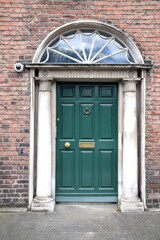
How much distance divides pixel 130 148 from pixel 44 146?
154cm

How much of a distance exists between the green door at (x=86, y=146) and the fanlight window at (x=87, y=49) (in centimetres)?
64

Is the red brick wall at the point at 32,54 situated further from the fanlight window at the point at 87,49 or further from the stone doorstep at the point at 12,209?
the fanlight window at the point at 87,49

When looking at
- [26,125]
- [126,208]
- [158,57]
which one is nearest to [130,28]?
[158,57]

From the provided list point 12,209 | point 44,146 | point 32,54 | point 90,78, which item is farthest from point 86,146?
point 32,54

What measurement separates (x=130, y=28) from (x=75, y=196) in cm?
329

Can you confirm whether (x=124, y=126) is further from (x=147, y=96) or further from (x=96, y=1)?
(x=96, y=1)

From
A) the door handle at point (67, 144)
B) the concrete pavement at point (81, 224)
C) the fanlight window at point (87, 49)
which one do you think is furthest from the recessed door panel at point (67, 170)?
the fanlight window at point (87, 49)

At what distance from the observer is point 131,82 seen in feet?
14.8

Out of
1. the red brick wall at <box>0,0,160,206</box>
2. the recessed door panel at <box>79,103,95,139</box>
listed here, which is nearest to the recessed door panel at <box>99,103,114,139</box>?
the recessed door panel at <box>79,103,95,139</box>

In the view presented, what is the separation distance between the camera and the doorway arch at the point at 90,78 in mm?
4434

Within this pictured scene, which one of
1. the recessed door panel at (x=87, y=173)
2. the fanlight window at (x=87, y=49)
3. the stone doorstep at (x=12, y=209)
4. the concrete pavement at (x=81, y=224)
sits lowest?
the concrete pavement at (x=81, y=224)

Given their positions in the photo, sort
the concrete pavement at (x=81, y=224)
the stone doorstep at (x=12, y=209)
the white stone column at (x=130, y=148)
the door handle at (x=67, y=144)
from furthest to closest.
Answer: the door handle at (x=67, y=144)
the white stone column at (x=130, y=148)
the stone doorstep at (x=12, y=209)
the concrete pavement at (x=81, y=224)

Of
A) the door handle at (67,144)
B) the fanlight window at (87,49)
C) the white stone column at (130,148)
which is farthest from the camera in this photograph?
the door handle at (67,144)

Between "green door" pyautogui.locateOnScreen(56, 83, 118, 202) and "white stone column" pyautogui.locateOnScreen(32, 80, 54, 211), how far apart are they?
0.30 metres
